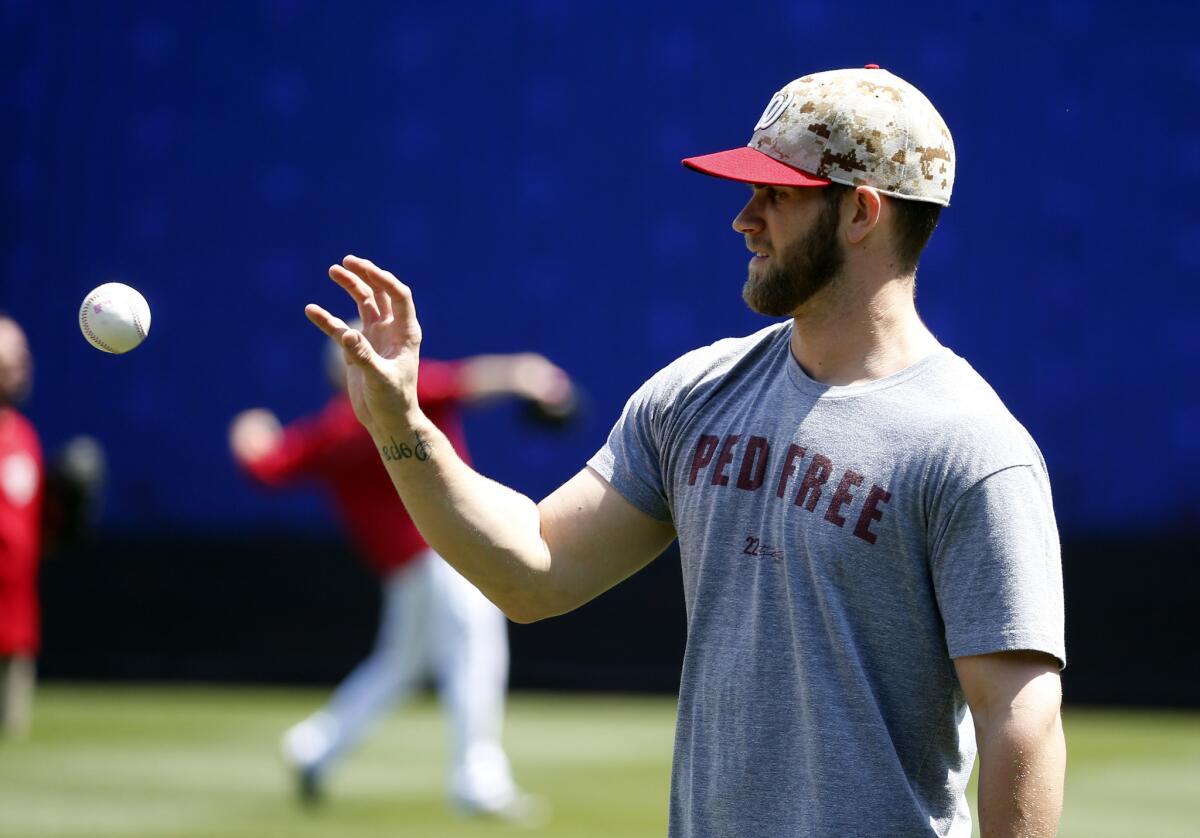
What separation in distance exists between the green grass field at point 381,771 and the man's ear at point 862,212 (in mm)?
5790

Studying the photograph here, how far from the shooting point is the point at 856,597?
9.59 ft

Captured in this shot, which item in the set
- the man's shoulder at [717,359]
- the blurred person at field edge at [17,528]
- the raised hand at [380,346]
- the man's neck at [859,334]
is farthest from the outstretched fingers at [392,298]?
the blurred person at field edge at [17,528]

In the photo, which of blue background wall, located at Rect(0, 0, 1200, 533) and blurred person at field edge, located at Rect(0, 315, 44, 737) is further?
blue background wall, located at Rect(0, 0, 1200, 533)

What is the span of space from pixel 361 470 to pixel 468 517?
659 centimetres

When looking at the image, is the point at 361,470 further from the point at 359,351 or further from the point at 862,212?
the point at 862,212

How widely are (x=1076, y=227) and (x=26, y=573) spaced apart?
29.0ft

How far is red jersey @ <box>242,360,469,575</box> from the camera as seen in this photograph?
377 inches

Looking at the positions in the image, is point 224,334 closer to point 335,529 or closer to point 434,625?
point 335,529

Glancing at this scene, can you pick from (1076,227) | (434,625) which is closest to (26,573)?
(434,625)

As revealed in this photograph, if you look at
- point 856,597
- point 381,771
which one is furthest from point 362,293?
point 381,771

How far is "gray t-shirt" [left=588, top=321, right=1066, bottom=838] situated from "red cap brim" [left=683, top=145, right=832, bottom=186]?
339mm

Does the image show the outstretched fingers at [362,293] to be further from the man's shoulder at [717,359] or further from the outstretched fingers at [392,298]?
the man's shoulder at [717,359]

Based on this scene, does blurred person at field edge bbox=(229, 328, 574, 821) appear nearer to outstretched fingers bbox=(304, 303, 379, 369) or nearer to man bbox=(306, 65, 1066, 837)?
man bbox=(306, 65, 1066, 837)

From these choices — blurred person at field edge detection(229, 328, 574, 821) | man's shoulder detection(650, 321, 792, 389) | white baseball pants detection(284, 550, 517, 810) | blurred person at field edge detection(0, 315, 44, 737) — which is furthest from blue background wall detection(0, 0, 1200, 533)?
man's shoulder detection(650, 321, 792, 389)
